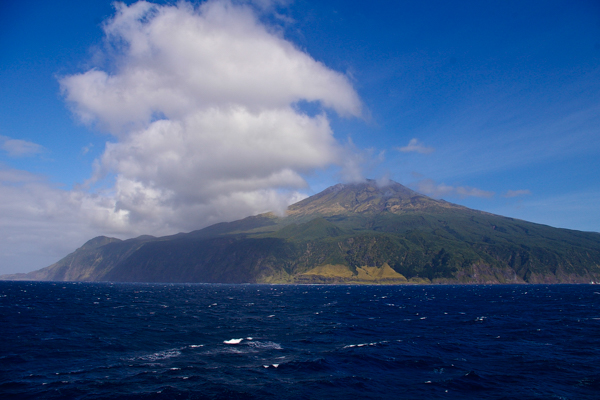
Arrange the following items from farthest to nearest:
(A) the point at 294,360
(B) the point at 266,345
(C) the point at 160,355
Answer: (B) the point at 266,345 → (C) the point at 160,355 → (A) the point at 294,360

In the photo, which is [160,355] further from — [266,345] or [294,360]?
[294,360]

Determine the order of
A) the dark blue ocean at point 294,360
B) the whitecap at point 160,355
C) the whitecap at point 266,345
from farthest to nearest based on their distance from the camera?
1. the whitecap at point 266,345
2. the whitecap at point 160,355
3. the dark blue ocean at point 294,360

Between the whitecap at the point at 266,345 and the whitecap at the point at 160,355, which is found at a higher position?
the whitecap at the point at 160,355

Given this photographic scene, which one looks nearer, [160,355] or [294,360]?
[294,360]

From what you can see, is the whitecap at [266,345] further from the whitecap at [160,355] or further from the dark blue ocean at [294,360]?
the whitecap at [160,355]

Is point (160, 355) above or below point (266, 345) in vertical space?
above

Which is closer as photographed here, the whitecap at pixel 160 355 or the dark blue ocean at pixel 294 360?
the dark blue ocean at pixel 294 360

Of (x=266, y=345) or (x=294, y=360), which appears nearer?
(x=294, y=360)

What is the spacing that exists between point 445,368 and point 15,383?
180 ft

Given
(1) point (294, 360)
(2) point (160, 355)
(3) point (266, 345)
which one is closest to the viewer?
(1) point (294, 360)

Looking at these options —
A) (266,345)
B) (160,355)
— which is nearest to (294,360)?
(266,345)

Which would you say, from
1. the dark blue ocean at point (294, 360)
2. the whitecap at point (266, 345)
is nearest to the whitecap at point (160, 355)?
the dark blue ocean at point (294, 360)

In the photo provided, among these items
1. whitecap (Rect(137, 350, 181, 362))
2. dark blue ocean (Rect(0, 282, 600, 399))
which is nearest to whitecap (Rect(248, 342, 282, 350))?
dark blue ocean (Rect(0, 282, 600, 399))

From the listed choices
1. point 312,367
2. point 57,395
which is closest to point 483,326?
point 312,367
